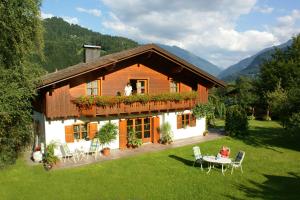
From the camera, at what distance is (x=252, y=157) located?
1997 cm

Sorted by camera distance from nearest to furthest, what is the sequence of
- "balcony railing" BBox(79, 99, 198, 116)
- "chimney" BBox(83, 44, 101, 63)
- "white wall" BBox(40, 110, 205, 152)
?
"white wall" BBox(40, 110, 205, 152) → "balcony railing" BBox(79, 99, 198, 116) → "chimney" BBox(83, 44, 101, 63)

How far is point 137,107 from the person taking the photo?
21.9 meters

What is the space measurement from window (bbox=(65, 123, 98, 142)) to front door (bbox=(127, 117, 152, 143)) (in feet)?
8.56

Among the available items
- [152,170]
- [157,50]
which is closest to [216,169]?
[152,170]

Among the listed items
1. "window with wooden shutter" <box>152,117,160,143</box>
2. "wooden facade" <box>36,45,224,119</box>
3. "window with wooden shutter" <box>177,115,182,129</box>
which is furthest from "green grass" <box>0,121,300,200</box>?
"window with wooden shutter" <box>177,115,182,129</box>

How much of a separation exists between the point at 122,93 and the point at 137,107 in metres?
1.47

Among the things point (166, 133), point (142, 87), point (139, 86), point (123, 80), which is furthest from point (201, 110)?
point (123, 80)

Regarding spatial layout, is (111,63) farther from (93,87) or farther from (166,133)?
(166,133)

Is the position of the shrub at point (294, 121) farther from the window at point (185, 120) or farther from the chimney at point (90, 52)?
the chimney at point (90, 52)

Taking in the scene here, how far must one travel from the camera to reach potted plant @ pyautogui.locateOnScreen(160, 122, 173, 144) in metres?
23.7

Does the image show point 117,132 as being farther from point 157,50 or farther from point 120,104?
point 157,50

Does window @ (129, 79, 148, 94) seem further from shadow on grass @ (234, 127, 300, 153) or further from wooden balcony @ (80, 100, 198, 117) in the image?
shadow on grass @ (234, 127, 300, 153)

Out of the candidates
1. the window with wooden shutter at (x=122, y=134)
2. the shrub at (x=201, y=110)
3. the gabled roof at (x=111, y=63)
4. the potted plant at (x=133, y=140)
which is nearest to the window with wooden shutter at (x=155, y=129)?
the potted plant at (x=133, y=140)

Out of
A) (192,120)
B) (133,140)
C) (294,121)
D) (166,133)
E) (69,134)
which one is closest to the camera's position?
(69,134)
